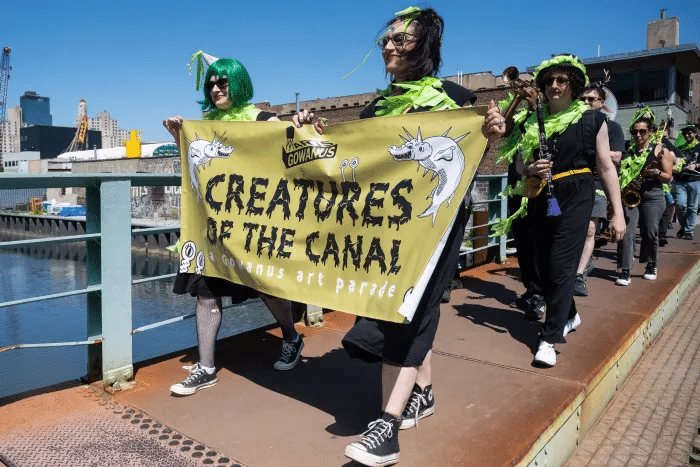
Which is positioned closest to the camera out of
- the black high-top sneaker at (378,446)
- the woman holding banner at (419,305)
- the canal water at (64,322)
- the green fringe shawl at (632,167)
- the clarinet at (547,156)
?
the black high-top sneaker at (378,446)

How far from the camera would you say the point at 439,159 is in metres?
2.31

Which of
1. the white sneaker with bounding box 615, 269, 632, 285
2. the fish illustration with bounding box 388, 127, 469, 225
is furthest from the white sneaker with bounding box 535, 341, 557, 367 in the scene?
the white sneaker with bounding box 615, 269, 632, 285

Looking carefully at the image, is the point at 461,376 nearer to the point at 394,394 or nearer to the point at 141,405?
the point at 394,394

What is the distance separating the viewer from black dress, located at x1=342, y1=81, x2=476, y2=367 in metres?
2.29

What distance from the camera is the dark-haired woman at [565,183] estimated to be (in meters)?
3.40

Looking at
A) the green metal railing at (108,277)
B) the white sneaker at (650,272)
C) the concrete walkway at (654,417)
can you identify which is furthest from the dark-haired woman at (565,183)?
the white sneaker at (650,272)

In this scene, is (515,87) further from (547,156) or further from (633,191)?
(633,191)

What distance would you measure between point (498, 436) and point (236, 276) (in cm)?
146

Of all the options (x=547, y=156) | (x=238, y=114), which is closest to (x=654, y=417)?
(x=547, y=156)

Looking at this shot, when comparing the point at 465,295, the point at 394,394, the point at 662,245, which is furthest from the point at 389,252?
the point at 662,245

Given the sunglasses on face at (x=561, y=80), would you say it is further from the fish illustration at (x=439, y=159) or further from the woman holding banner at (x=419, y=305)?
the fish illustration at (x=439, y=159)

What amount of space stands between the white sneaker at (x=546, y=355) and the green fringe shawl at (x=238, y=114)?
2.08m

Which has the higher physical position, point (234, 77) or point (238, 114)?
point (234, 77)

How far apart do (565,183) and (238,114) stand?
1.97 m
